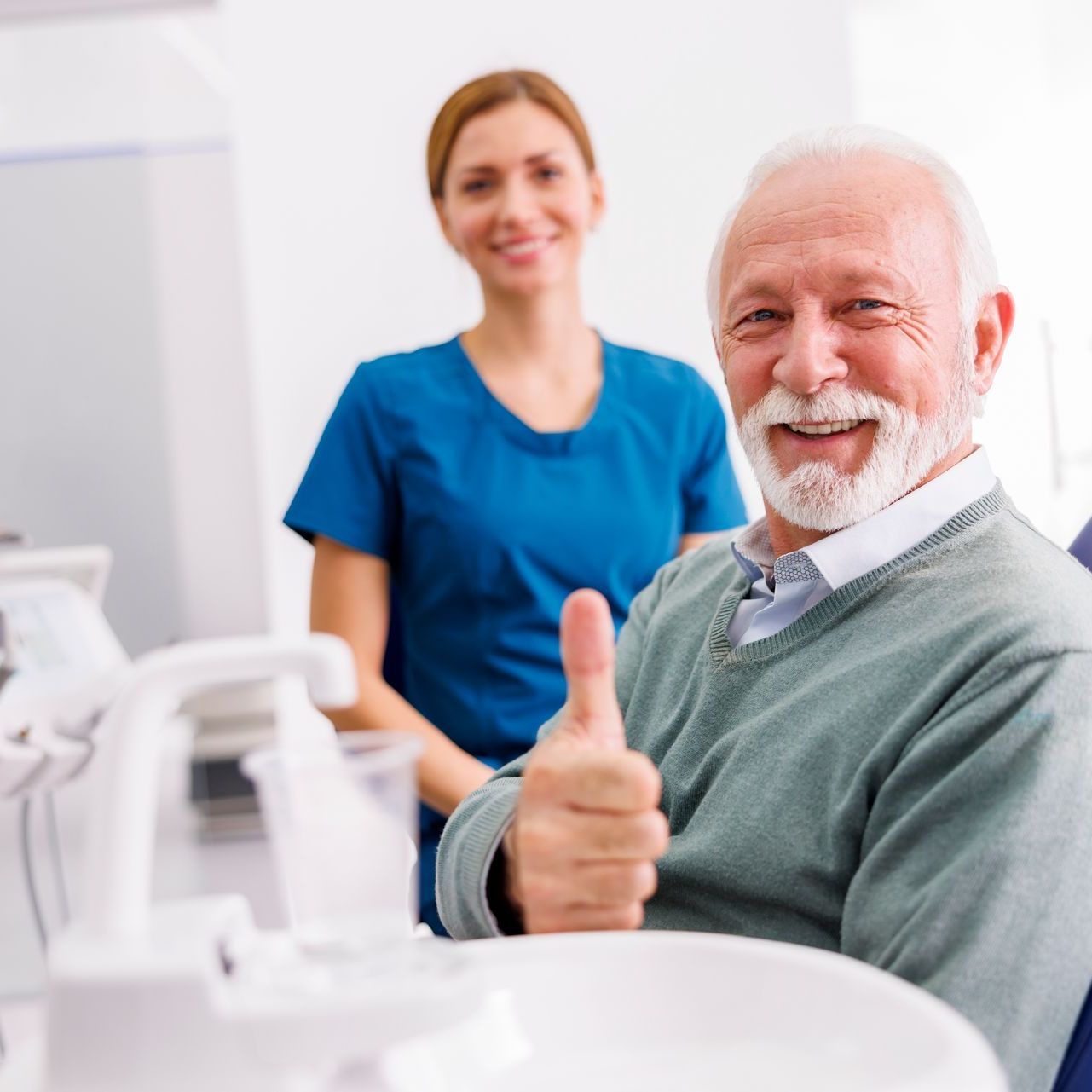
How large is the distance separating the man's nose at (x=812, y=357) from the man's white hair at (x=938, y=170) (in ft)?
0.40

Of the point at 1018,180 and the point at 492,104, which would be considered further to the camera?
the point at 1018,180

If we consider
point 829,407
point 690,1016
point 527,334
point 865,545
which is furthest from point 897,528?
point 527,334

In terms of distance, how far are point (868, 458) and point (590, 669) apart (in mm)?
401

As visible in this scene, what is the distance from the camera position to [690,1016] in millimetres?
732

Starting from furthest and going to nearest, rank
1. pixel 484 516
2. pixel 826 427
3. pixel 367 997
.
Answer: pixel 484 516 → pixel 826 427 → pixel 367 997

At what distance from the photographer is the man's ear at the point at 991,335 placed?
1.29 m

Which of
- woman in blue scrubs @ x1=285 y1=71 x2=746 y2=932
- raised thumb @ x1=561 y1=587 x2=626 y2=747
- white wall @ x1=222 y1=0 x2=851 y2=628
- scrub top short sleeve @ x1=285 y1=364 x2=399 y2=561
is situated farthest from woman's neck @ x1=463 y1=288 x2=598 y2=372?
raised thumb @ x1=561 y1=587 x2=626 y2=747

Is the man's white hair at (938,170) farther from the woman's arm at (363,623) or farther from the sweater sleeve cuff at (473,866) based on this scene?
the woman's arm at (363,623)

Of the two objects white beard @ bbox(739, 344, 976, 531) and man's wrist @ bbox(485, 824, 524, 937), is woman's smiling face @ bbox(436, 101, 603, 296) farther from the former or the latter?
man's wrist @ bbox(485, 824, 524, 937)

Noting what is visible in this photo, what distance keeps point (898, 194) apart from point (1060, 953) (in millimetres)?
688

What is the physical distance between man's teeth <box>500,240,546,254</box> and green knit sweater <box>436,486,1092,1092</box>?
0.74 metres

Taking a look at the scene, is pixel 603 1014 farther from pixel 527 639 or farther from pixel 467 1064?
pixel 527 639

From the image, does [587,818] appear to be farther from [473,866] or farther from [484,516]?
[484,516]

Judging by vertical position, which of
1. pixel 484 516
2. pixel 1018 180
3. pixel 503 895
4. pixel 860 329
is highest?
pixel 1018 180
